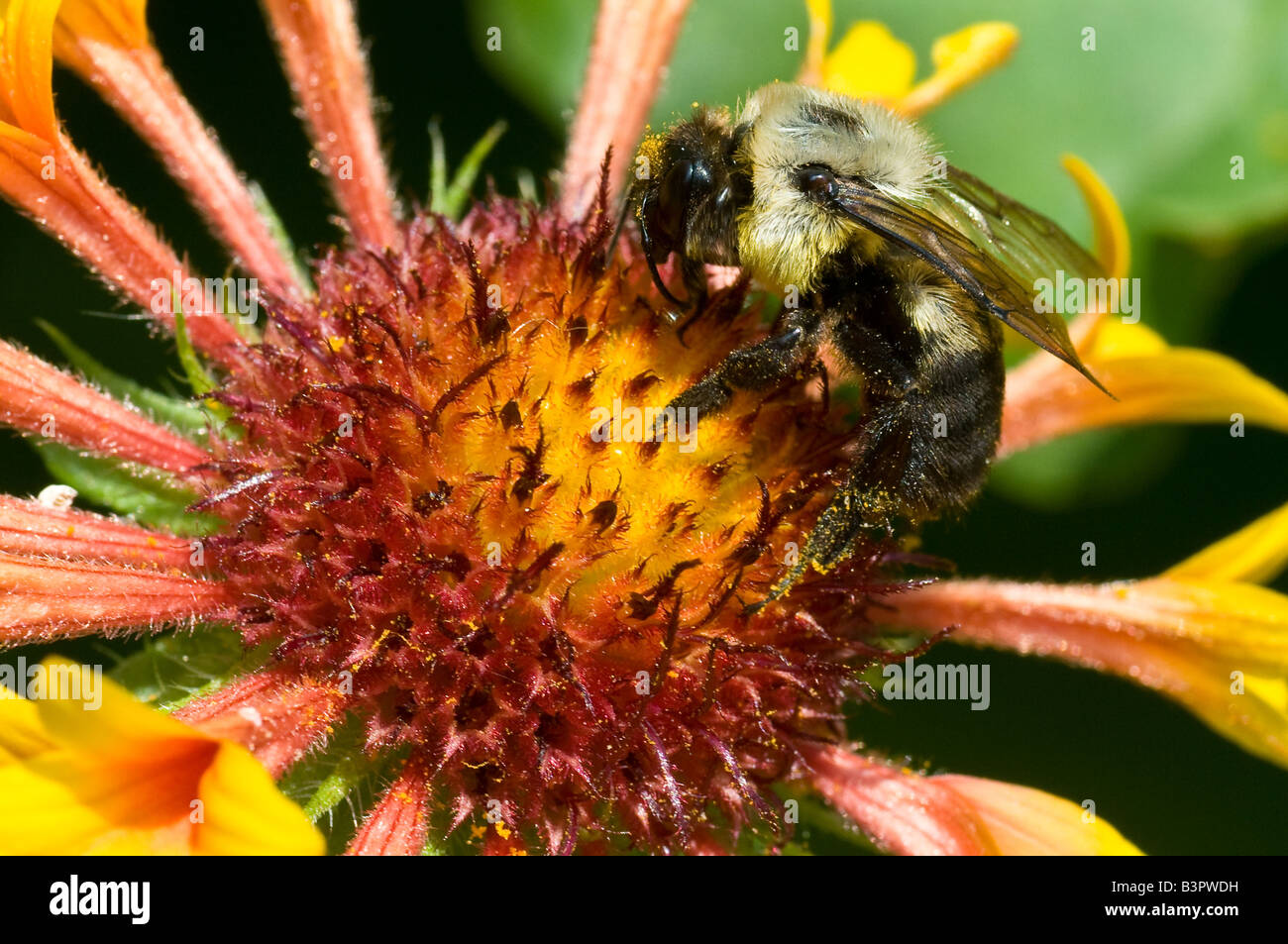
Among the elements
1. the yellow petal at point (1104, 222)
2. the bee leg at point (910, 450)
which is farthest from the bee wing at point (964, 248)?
the yellow petal at point (1104, 222)

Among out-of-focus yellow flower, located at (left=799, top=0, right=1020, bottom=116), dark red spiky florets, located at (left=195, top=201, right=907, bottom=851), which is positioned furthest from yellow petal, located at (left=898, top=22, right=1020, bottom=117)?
dark red spiky florets, located at (left=195, top=201, right=907, bottom=851)

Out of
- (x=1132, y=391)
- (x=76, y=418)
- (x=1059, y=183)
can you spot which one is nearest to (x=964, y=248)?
(x=1132, y=391)

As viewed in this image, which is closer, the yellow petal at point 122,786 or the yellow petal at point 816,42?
the yellow petal at point 122,786

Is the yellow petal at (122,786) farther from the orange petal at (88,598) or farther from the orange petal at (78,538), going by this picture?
the orange petal at (78,538)

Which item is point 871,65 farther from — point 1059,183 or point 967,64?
point 1059,183

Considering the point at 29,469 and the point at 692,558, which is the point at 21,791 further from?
the point at 29,469
